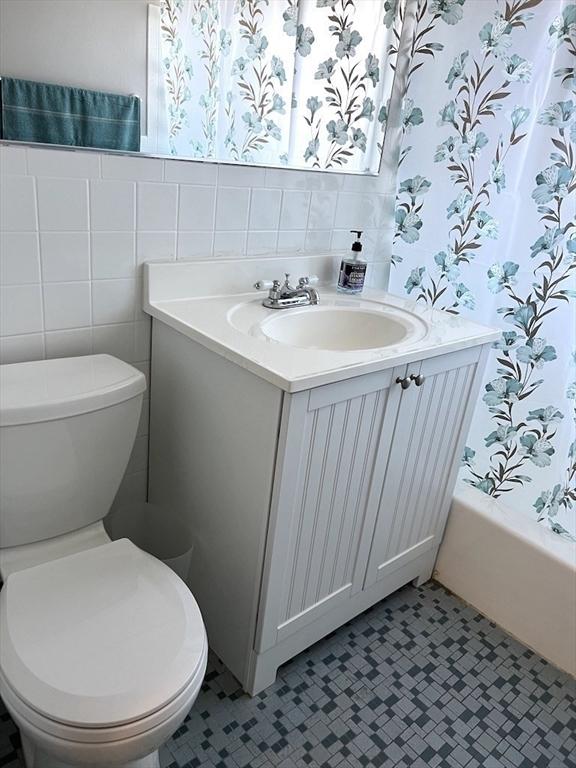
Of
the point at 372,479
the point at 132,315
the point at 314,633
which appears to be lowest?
the point at 314,633

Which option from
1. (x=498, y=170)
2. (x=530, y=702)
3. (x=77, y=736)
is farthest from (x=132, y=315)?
(x=530, y=702)

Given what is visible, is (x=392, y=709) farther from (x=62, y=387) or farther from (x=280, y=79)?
(x=280, y=79)

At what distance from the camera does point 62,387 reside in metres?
1.19

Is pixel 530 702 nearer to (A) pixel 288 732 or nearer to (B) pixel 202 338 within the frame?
(A) pixel 288 732

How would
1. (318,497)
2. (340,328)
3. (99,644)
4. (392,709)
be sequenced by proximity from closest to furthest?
(99,644), (318,497), (392,709), (340,328)

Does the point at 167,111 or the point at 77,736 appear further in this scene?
the point at 167,111

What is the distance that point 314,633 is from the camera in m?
1.51

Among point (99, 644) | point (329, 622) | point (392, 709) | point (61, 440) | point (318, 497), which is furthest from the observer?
point (329, 622)

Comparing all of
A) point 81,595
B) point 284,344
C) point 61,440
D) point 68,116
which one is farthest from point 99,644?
point 68,116

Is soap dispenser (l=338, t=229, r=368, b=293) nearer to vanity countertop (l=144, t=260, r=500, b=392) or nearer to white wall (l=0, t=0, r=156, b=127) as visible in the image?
vanity countertop (l=144, t=260, r=500, b=392)

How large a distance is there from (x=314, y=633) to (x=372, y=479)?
0.45m

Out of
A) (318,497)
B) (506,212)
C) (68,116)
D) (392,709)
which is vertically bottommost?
(392,709)

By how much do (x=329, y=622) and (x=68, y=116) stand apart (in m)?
1.36

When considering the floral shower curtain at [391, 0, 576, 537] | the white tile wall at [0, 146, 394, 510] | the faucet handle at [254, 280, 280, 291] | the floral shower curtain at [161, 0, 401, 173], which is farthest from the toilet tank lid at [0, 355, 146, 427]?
the floral shower curtain at [391, 0, 576, 537]
